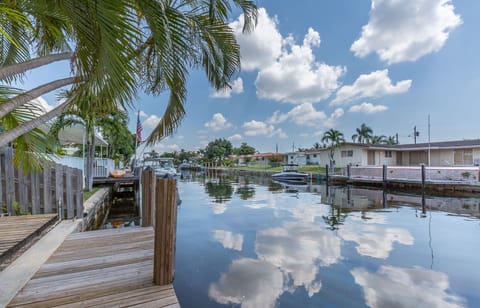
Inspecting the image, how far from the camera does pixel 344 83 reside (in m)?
20.8

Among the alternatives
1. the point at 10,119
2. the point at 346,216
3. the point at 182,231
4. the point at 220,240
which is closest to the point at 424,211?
the point at 346,216

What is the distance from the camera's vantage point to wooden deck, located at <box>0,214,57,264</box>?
10.6ft

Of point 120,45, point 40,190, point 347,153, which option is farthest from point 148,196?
point 347,153

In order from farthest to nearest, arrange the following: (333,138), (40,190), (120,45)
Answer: (333,138) → (40,190) → (120,45)

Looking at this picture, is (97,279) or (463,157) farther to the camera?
(463,157)

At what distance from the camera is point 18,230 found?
389cm

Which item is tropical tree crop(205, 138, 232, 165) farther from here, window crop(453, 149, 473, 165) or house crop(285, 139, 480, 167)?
window crop(453, 149, 473, 165)

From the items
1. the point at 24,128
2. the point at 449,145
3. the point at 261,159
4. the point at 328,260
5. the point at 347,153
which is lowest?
the point at 328,260

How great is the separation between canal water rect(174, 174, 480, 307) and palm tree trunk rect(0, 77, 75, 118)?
10.2ft

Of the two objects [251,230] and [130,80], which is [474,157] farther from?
[130,80]

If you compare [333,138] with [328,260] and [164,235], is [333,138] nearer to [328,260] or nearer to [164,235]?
[328,260]

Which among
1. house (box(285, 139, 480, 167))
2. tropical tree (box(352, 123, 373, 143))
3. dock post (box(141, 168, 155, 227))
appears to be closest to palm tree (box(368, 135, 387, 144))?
tropical tree (box(352, 123, 373, 143))

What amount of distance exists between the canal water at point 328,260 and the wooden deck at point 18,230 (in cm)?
243

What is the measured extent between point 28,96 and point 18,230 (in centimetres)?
310
